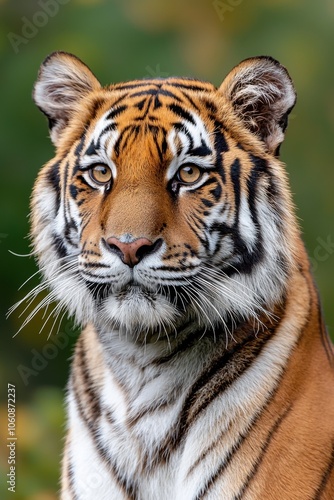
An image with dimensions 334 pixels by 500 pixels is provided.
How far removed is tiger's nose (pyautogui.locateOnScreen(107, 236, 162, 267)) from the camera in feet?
8.83

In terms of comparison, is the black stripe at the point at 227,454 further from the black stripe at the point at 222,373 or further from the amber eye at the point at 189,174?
the amber eye at the point at 189,174

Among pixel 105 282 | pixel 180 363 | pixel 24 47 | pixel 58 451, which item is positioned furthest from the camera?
pixel 24 47

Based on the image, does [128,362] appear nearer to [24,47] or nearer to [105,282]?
[105,282]

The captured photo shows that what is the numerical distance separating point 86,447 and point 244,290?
2.40ft

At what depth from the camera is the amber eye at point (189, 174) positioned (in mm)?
2896

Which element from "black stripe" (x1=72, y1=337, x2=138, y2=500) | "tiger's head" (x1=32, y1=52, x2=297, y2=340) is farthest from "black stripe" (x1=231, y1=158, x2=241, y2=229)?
"black stripe" (x1=72, y1=337, x2=138, y2=500)

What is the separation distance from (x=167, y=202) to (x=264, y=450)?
31.0 inches

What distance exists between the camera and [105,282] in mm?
2801

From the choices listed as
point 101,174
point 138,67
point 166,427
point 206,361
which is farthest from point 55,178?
point 138,67

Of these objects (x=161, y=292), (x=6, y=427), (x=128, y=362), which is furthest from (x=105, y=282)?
(x=6, y=427)

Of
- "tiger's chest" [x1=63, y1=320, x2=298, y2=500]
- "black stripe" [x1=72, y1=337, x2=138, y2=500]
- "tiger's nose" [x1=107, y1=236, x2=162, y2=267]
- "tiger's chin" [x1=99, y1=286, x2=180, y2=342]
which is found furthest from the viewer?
"black stripe" [x1=72, y1=337, x2=138, y2=500]

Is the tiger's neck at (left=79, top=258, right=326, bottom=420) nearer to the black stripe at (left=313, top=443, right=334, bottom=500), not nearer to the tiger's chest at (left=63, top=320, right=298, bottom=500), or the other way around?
the tiger's chest at (left=63, top=320, right=298, bottom=500)

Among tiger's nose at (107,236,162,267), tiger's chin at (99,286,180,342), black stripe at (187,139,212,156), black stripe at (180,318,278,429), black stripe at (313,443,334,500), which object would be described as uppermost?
black stripe at (187,139,212,156)

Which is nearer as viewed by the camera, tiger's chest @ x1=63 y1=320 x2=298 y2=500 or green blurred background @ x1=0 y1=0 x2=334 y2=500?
tiger's chest @ x1=63 y1=320 x2=298 y2=500
